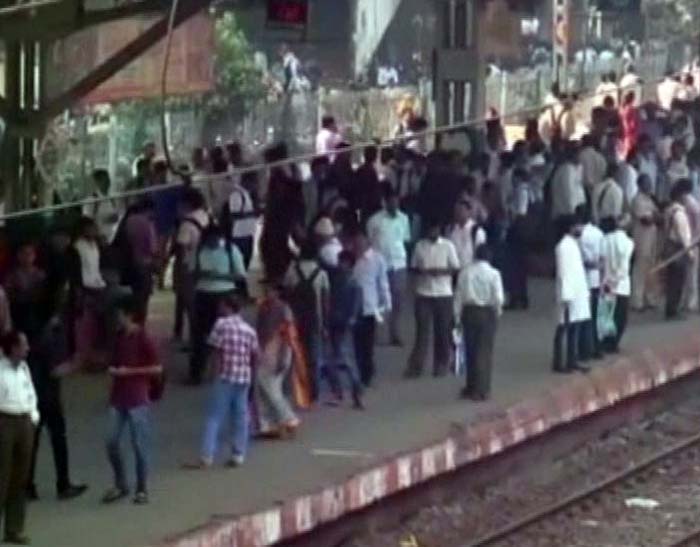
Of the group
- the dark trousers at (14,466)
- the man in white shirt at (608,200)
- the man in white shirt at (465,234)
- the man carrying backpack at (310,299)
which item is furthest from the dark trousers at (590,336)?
the dark trousers at (14,466)

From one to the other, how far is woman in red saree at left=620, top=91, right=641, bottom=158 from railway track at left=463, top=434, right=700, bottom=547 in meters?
6.92

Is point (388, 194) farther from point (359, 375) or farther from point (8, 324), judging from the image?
point (8, 324)

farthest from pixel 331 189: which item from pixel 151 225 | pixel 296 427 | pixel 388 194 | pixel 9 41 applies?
pixel 9 41

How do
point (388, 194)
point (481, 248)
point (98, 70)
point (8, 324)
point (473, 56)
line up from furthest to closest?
point (473, 56)
point (388, 194)
point (481, 248)
point (98, 70)
point (8, 324)

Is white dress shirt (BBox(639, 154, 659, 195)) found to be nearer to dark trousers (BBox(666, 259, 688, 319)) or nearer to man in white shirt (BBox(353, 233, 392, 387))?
dark trousers (BBox(666, 259, 688, 319))

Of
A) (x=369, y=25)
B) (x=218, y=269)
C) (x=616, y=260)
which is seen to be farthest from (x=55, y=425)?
(x=369, y=25)

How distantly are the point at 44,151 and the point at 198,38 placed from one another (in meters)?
2.20

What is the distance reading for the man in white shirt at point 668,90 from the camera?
31.5 meters

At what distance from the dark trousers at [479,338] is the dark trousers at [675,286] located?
16.6 feet

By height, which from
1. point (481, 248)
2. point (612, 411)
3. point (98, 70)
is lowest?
point (612, 411)

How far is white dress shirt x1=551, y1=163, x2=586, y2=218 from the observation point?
24703 millimetres

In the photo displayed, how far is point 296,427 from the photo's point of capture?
18.4 m

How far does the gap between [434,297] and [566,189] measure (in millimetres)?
5012

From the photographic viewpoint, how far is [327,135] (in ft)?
78.2
